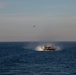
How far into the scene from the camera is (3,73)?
86062mm

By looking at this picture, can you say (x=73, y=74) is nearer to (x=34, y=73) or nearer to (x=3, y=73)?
(x=34, y=73)

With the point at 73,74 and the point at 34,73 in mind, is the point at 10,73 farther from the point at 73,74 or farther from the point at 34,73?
the point at 73,74

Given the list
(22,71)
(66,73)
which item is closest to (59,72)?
(66,73)

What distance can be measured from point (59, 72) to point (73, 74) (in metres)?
4.74

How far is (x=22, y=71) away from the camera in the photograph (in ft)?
293

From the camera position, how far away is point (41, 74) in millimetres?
82250

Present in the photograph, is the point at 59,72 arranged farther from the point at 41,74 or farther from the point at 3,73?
the point at 3,73

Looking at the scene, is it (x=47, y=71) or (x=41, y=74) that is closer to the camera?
(x=41, y=74)

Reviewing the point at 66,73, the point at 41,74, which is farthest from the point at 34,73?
the point at 66,73

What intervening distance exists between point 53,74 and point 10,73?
36.9 ft

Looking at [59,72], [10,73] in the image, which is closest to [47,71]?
[59,72]

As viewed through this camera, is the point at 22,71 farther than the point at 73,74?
Yes

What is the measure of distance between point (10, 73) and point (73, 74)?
16.1 metres

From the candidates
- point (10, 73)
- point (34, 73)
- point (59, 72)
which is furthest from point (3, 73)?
point (59, 72)
